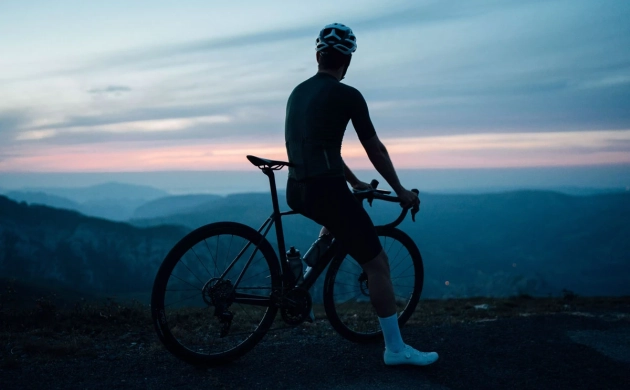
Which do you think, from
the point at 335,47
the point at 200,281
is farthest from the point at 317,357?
the point at 335,47

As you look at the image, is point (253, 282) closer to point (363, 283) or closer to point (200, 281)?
point (200, 281)

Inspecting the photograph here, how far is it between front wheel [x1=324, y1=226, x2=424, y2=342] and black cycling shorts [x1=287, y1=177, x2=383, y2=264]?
22.5 inches

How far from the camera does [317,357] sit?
482 cm

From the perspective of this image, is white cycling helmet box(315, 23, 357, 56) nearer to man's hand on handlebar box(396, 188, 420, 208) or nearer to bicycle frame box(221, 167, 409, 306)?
bicycle frame box(221, 167, 409, 306)

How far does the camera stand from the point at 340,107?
4.14 m

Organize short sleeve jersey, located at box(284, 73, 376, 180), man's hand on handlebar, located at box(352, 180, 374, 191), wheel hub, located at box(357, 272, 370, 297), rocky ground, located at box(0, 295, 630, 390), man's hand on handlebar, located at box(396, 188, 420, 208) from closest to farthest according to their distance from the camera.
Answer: short sleeve jersey, located at box(284, 73, 376, 180)
rocky ground, located at box(0, 295, 630, 390)
man's hand on handlebar, located at box(396, 188, 420, 208)
man's hand on handlebar, located at box(352, 180, 374, 191)
wheel hub, located at box(357, 272, 370, 297)

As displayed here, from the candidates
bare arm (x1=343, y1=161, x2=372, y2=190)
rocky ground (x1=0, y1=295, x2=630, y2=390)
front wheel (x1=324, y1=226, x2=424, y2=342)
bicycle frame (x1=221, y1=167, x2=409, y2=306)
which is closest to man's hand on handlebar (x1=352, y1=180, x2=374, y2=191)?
bare arm (x1=343, y1=161, x2=372, y2=190)

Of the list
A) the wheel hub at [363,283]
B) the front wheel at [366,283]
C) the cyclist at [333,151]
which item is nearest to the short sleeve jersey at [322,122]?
the cyclist at [333,151]

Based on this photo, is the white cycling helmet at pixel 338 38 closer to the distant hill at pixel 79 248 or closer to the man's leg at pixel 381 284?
the man's leg at pixel 381 284

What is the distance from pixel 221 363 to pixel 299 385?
85 cm

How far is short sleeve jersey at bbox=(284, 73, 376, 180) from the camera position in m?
4.13

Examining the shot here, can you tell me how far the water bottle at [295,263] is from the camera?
15.6 feet

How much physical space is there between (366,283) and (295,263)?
0.93 metres

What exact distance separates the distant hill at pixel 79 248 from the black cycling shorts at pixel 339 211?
11851cm
